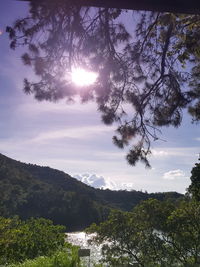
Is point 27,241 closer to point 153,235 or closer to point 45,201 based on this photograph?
point 153,235

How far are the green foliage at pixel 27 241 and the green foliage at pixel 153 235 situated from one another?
1336mm

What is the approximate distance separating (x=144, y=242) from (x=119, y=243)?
709 millimetres

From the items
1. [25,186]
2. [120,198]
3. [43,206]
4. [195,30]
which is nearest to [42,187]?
[25,186]

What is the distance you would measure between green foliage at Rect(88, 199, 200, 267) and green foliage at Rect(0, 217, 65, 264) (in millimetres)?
1336

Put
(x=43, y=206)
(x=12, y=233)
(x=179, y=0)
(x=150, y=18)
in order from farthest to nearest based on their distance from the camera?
(x=43, y=206), (x=12, y=233), (x=150, y=18), (x=179, y=0)

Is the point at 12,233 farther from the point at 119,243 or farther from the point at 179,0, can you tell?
the point at 179,0

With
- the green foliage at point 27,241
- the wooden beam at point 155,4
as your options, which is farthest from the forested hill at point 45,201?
the wooden beam at point 155,4

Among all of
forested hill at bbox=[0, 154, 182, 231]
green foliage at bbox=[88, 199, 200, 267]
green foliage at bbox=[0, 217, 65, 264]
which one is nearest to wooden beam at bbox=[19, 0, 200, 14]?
green foliage at bbox=[0, 217, 65, 264]

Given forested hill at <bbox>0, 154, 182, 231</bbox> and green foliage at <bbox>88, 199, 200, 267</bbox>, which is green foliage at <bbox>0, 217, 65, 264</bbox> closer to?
green foliage at <bbox>88, 199, 200, 267</bbox>

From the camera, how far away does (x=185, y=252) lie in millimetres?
10273

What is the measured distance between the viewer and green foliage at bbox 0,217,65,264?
9.57 meters

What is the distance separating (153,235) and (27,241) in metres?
3.51

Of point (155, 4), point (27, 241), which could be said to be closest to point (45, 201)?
point (27, 241)

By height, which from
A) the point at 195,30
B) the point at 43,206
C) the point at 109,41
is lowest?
the point at 109,41
